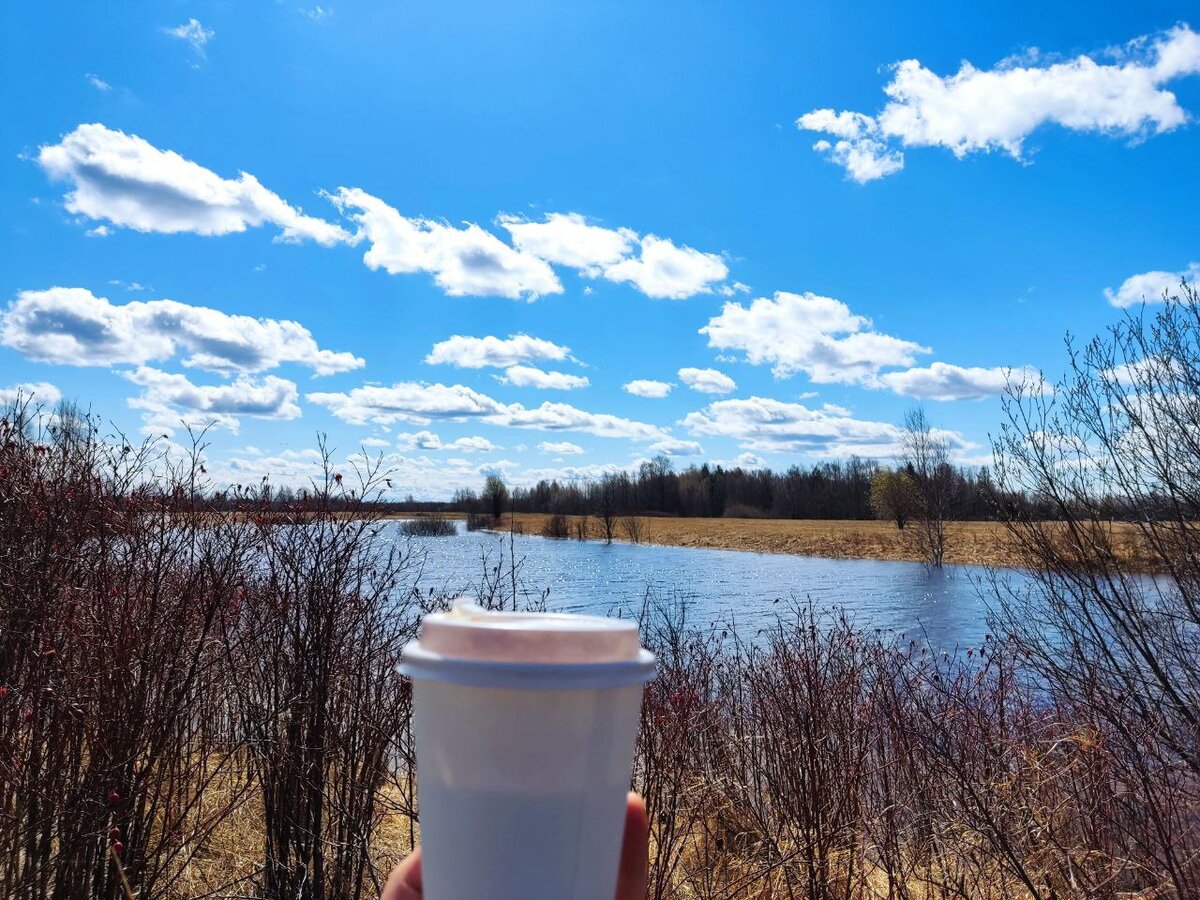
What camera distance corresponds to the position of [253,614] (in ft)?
16.0

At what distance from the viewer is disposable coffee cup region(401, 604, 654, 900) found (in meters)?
0.84

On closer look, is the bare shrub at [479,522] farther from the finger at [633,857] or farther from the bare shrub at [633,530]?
the finger at [633,857]

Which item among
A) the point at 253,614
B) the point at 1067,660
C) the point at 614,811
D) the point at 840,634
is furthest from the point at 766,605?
the point at 614,811

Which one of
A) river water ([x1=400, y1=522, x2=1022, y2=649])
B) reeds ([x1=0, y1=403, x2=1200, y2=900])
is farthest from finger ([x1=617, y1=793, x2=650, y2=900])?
river water ([x1=400, y1=522, x2=1022, y2=649])

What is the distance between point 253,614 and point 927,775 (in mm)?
4500

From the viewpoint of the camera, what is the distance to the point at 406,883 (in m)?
1.04

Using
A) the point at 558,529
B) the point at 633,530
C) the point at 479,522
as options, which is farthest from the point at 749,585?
the point at 479,522

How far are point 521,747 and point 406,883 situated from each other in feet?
1.17

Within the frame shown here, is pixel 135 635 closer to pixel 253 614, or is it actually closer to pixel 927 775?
pixel 253 614

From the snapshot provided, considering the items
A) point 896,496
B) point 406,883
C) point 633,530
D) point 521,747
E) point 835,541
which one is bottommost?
point 835,541

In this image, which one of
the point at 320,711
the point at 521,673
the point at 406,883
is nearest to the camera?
the point at 521,673

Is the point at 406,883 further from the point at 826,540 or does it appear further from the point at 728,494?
the point at 728,494

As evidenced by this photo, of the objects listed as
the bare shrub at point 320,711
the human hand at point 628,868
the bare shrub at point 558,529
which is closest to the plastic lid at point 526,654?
the human hand at point 628,868

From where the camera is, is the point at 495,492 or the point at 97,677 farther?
the point at 495,492
